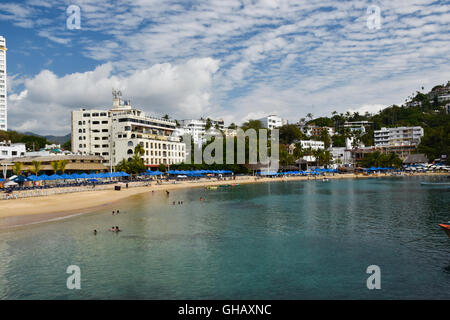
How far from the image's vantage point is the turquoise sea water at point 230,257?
16609mm

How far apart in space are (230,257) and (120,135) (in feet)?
280

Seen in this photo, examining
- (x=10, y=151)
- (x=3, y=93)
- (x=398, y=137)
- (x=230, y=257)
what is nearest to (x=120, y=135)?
(x=10, y=151)

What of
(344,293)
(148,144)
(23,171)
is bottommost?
(344,293)

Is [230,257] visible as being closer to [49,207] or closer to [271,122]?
[49,207]

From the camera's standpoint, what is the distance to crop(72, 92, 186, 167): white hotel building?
324 feet

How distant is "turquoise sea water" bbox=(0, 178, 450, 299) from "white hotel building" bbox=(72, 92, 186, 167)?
63913 mm

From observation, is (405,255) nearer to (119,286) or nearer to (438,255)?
(438,255)

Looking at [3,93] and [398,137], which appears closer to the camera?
[3,93]

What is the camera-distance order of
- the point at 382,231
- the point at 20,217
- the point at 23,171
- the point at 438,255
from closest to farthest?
1. the point at 438,255
2. the point at 382,231
3. the point at 20,217
4. the point at 23,171

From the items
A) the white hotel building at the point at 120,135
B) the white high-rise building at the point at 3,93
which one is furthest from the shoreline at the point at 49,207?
the white high-rise building at the point at 3,93

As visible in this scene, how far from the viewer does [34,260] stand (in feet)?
70.1

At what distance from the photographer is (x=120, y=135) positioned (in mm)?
100000

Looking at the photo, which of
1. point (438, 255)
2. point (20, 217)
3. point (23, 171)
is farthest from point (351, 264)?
point (23, 171)

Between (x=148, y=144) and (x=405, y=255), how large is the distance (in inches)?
3400
